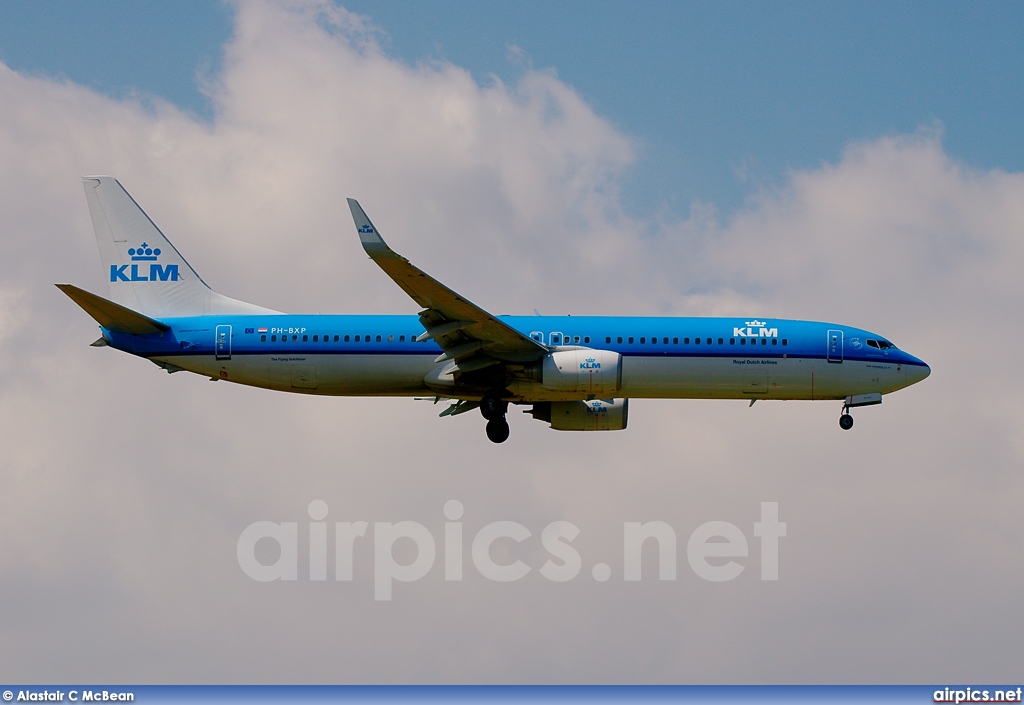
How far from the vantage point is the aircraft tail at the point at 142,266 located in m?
45.5

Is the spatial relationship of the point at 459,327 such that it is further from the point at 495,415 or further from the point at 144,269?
the point at 144,269

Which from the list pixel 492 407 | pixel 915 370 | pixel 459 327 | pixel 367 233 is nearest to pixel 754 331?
pixel 915 370

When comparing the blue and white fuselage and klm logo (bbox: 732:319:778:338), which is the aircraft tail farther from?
klm logo (bbox: 732:319:778:338)

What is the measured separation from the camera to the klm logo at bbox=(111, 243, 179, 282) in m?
46.2

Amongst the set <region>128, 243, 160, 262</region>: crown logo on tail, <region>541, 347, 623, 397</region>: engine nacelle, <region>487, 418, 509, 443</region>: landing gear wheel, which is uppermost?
<region>128, 243, 160, 262</region>: crown logo on tail

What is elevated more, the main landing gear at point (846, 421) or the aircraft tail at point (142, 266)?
the aircraft tail at point (142, 266)

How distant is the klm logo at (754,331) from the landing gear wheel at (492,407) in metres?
7.35

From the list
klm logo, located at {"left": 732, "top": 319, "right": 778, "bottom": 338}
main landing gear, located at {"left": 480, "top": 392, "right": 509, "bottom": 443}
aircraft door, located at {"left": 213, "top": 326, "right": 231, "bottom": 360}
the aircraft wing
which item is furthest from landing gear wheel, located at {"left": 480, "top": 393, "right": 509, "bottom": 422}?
aircraft door, located at {"left": 213, "top": 326, "right": 231, "bottom": 360}

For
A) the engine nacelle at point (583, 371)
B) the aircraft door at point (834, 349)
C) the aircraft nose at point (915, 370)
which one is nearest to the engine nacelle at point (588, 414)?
the engine nacelle at point (583, 371)

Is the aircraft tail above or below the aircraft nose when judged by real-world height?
above

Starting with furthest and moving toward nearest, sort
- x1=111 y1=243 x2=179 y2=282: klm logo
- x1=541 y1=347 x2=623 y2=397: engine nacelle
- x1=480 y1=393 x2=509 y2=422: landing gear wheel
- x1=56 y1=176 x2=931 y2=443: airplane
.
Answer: x1=111 y1=243 x2=179 y2=282: klm logo → x1=480 y1=393 x2=509 y2=422: landing gear wheel → x1=56 y1=176 x2=931 y2=443: airplane → x1=541 y1=347 x2=623 y2=397: engine nacelle

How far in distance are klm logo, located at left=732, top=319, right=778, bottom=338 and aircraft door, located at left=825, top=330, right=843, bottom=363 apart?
1.68 m

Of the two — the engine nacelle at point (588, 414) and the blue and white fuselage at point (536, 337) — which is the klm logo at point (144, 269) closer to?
the blue and white fuselage at point (536, 337)

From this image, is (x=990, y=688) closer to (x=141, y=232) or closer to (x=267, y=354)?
(x=267, y=354)
